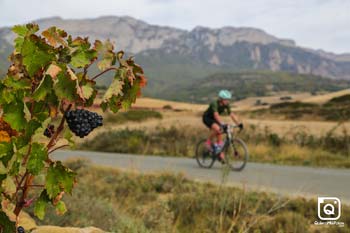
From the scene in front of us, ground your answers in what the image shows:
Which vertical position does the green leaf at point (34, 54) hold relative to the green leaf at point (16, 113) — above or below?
above

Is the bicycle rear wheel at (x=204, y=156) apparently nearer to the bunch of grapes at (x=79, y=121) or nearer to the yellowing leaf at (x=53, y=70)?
the bunch of grapes at (x=79, y=121)

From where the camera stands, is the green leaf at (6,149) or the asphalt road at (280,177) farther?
the asphalt road at (280,177)

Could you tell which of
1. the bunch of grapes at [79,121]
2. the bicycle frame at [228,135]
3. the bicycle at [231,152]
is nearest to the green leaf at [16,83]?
the bunch of grapes at [79,121]

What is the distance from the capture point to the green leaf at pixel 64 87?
2.21m

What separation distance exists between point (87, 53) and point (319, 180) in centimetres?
1110

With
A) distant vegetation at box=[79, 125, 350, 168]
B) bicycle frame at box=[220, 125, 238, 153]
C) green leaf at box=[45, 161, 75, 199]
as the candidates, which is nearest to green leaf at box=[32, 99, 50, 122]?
green leaf at box=[45, 161, 75, 199]

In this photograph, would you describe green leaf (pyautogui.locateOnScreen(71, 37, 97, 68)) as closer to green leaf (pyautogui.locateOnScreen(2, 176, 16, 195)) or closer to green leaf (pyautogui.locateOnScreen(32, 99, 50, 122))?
green leaf (pyautogui.locateOnScreen(32, 99, 50, 122))

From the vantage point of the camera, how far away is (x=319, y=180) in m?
12.6

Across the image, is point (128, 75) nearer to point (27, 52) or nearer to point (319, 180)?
point (27, 52)

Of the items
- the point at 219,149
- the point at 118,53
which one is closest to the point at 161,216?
the point at 118,53

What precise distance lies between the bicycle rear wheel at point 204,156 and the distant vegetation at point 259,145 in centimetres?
311

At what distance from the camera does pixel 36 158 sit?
2.17 m

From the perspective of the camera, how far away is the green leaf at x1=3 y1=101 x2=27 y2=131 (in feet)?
7.19

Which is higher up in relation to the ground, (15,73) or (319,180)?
(15,73)
